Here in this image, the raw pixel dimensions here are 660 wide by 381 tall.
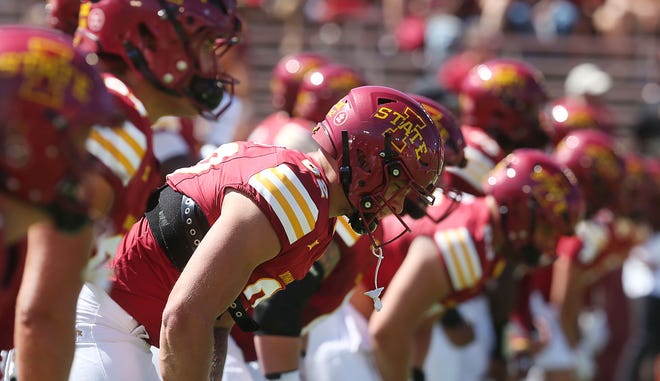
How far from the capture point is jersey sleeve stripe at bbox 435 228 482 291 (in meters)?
5.10

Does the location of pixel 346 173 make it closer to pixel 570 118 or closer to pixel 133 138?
pixel 133 138

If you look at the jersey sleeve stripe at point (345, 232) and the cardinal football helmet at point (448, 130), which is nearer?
the jersey sleeve stripe at point (345, 232)

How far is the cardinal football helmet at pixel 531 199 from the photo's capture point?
5492 millimetres

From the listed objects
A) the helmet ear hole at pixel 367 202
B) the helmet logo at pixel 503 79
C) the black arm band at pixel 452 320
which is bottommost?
the black arm band at pixel 452 320

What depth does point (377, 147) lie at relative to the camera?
3754 mm

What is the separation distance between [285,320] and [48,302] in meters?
1.75

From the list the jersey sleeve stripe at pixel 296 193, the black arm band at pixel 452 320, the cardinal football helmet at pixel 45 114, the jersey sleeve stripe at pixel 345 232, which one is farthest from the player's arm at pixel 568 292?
the cardinal football helmet at pixel 45 114

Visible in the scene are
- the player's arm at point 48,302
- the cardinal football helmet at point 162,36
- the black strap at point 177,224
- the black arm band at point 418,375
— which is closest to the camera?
the player's arm at point 48,302

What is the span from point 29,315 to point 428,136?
142 cm

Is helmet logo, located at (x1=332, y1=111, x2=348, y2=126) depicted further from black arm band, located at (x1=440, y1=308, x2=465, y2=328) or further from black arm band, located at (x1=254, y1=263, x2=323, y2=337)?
black arm band, located at (x1=440, y1=308, x2=465, y2=328)

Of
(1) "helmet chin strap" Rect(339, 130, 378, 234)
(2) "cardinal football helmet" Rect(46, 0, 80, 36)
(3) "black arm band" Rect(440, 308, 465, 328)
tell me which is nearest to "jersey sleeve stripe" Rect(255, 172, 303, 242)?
(1) "helmet chin strap" Rect(339, 130, 378, 234)

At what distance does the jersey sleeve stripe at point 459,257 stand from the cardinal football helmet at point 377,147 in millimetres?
1237

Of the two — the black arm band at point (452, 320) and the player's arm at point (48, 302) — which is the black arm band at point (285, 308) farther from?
the black arm band at point (452, 320)

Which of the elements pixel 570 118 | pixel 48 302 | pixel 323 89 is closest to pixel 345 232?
pixel 48 302
